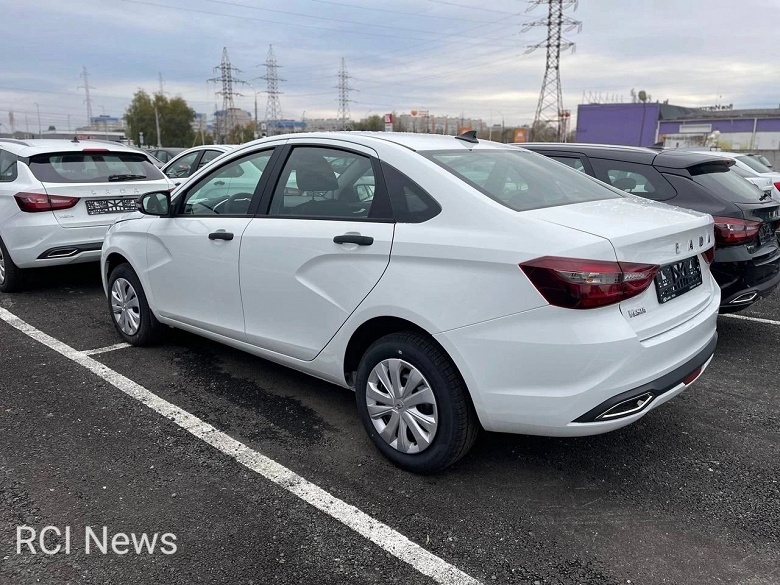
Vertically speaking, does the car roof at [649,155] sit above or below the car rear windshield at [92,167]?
above

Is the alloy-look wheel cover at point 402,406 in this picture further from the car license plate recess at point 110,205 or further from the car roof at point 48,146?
the car roof at point 48,146

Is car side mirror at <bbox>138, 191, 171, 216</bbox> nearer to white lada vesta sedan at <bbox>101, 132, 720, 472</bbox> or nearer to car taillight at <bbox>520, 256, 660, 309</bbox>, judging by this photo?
white lada vesta sedan at <bbox>101, 132, 720, 472</bbox>

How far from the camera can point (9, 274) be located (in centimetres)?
661

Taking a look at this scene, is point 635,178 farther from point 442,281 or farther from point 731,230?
point 442,281

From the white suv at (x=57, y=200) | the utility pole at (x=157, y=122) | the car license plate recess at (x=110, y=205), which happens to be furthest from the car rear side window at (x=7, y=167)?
the utility pole at (x=157, y=122)

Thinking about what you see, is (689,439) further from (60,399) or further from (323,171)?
(60,399)

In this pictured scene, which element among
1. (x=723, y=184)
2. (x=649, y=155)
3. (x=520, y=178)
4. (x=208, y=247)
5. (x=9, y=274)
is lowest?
(x=9, y=274)

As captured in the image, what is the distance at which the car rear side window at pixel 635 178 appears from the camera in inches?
192

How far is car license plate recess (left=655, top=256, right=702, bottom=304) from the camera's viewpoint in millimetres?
2822

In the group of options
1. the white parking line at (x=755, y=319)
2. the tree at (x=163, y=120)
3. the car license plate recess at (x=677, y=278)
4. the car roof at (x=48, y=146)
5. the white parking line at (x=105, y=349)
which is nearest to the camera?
the car license plate recess at (x=677, y=278)

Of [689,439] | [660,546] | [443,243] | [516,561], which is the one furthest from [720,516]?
[443,243]

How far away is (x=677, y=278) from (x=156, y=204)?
3.41 metres

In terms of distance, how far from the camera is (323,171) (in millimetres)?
3564

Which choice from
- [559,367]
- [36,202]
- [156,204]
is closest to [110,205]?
[36,202]
